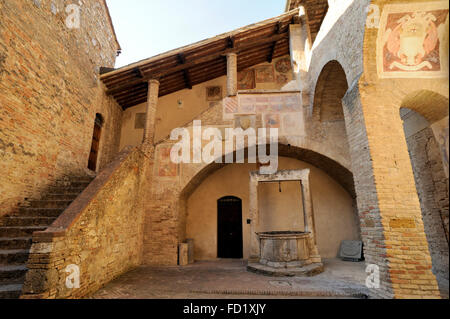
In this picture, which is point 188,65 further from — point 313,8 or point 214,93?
point 313,8

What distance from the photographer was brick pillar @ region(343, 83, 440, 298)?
11.6 ft

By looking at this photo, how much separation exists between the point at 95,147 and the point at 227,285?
687 centimetres

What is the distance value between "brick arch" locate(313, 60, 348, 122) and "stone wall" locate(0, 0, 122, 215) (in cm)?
707

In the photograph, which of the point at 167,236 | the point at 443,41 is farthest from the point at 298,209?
the point at 443,41

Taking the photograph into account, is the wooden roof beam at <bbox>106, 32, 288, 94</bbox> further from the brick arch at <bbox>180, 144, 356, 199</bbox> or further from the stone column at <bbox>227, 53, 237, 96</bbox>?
the brick arch at <bbox>180, 144, 356, 199</bbox>

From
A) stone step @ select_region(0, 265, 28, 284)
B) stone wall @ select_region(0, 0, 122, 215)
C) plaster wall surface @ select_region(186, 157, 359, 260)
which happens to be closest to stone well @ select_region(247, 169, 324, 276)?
plaster wall surface @ select_region(186, 157, 359, 260)

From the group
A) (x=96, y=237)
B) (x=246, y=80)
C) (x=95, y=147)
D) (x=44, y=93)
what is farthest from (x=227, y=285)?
(x=246, y=80)

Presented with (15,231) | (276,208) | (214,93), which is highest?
(214,93)

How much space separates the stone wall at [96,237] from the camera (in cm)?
312

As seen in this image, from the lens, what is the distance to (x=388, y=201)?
12.8ft

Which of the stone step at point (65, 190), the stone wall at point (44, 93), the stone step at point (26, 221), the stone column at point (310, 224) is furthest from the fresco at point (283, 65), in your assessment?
the stone step at point (26, 221)

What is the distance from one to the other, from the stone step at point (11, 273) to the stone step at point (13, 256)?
0.15 metres
